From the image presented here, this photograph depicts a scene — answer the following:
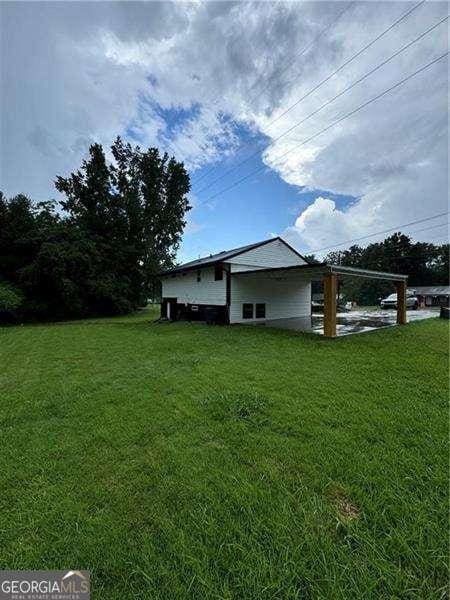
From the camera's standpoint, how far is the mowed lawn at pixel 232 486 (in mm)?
1524

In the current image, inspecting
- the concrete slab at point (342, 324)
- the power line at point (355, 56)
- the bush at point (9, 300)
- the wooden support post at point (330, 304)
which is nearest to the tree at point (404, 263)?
the concrete slab at point (342, 324)

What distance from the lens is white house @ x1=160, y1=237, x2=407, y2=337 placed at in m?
13.7

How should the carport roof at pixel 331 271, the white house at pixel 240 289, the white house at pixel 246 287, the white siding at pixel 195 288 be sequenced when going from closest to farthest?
the carport roof at pixel 331 271, the white house at pixel 246 287, the white house at pixel 240 289, the white siding at pixel 195 288

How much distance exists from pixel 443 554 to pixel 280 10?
11086 millimetres

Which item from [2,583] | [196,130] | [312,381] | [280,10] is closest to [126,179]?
[196,130]

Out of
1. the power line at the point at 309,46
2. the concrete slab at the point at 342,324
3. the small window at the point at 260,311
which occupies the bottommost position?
the concrete slab at the point at 342,324

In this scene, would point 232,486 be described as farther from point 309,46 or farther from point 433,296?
point 433,296

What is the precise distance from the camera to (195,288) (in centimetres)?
1598

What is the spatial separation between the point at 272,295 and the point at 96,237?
50.4ft

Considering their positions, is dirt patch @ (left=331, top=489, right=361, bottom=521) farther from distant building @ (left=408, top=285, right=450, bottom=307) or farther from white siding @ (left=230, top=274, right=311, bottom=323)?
distant building @ (left=408, top=285, right=450, bottom=307)

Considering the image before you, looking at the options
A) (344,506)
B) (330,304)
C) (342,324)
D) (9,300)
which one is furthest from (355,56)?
(9,300)

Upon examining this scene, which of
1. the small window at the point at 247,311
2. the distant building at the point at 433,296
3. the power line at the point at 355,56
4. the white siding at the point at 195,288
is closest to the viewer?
the power line at the point at 355,56

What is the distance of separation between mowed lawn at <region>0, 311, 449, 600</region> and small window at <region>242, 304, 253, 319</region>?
9.55 meters

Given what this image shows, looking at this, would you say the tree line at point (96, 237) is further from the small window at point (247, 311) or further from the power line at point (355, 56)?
the power line at point (355, 56)
